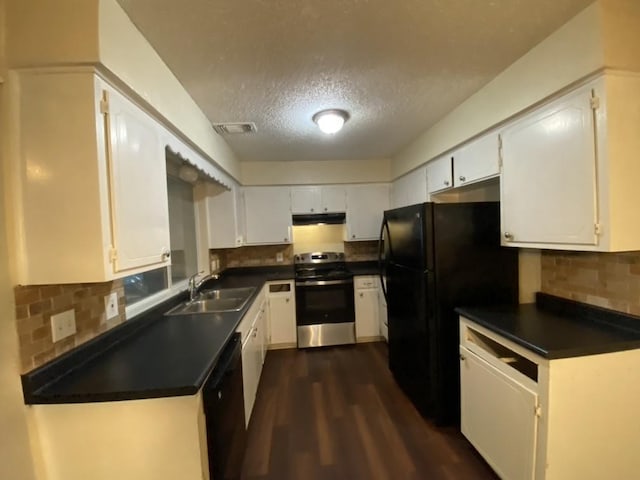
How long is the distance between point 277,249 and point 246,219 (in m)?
0.62

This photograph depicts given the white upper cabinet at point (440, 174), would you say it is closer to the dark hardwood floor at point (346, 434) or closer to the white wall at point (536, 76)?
the white wall at point (536, 76)

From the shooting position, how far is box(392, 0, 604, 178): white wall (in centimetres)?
131

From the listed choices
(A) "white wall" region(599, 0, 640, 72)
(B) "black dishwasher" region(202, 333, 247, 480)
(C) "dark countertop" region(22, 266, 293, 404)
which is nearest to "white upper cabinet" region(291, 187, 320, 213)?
(C) "dark countertop" region(22, 266, 293, 404)

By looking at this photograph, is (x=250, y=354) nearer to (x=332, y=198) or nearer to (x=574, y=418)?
(x=574, y=418)

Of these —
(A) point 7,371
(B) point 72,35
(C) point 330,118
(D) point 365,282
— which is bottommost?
(D) point 365,282

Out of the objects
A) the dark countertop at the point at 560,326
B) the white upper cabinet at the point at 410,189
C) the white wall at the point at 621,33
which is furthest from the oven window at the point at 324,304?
the white wall at the point at 621,33

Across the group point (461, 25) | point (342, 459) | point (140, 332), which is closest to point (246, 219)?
point (140, 332)

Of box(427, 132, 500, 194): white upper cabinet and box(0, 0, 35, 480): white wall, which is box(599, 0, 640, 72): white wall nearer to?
box(427, 132, 500, 194): white upper cabinet

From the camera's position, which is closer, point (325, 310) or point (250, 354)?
point (250, 354)

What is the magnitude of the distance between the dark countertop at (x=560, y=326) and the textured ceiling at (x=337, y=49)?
1.47 meters

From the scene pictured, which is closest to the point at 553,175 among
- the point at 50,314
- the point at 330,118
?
the point at 330,118

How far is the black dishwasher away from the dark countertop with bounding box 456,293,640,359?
142 centimetres

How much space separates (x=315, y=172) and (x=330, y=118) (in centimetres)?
163

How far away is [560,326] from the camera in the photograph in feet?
5.40
